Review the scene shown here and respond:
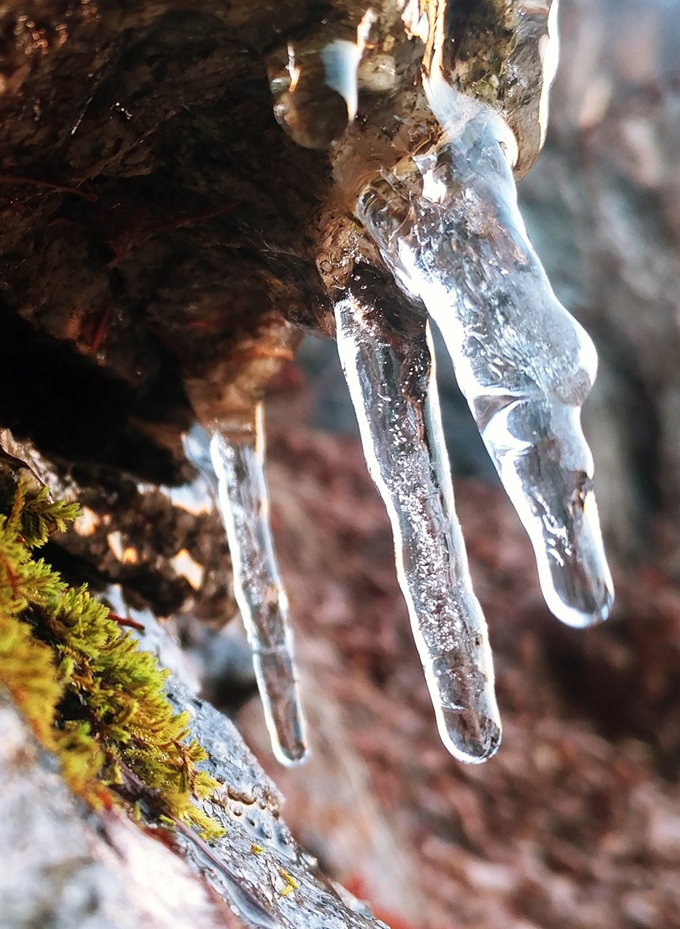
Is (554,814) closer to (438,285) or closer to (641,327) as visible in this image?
(641,327)

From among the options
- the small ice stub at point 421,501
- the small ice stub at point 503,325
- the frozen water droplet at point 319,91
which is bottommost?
the small ice stub at point 421,501

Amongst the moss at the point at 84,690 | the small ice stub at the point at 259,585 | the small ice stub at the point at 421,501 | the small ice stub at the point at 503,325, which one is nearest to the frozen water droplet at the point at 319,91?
the small ice stub at the point at 503,325

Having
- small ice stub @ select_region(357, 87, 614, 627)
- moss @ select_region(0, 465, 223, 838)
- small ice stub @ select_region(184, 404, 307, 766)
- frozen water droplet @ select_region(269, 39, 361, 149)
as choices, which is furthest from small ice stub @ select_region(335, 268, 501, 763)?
small ice stub @ select_region(184, 404, 307, 766)

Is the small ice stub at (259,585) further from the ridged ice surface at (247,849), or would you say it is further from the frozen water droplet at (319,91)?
the frozen water droplet at (319,91)

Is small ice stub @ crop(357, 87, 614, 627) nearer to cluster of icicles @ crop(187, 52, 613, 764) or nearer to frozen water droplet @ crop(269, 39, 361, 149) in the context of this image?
cluster of icicles @ crop(187, 52, 613, 764)

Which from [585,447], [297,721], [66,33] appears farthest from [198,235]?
[297,721]

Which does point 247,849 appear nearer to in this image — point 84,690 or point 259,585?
point 84,690

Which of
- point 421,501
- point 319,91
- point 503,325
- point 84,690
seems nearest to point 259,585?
point 421,501
